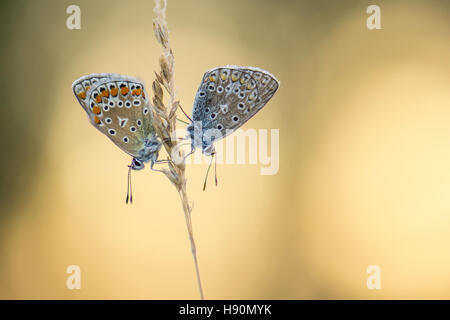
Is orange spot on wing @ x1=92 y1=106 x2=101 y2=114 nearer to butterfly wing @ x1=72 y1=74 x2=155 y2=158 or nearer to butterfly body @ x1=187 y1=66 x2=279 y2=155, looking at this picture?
butterfly wing @ x1=72 y1=74 x2=155 y2=158

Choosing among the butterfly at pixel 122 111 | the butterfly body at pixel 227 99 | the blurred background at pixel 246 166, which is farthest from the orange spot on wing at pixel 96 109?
the blurred background at pixel 246 166

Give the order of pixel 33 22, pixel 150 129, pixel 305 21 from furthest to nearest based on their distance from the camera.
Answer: pixel 305 21
pixel 33 22
pixel 150 129

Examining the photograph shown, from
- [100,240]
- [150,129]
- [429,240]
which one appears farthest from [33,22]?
[429,240]

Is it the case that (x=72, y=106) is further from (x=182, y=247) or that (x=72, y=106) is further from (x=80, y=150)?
(x=182, y=247)

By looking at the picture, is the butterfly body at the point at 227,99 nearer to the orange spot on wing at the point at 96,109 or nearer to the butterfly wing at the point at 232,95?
the butterfly wing at the point at 232,95

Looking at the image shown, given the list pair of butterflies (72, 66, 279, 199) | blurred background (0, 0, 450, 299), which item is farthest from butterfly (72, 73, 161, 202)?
blurred background (0, 0, 450, 299)

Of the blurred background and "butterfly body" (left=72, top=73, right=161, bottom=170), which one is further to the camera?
the blurred background
